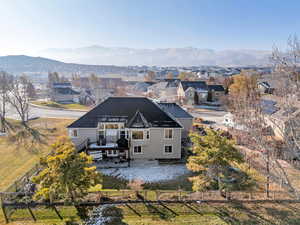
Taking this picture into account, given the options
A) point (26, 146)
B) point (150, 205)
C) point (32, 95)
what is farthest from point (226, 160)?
point (32, 95)

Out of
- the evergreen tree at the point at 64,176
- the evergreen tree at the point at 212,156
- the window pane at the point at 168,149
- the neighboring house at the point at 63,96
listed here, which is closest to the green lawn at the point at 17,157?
the evergreen tree at the point at 64,176

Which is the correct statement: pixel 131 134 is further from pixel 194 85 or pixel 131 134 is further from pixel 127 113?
pixel 194 85

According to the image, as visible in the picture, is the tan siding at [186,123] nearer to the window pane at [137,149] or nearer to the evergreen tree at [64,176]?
the window pane at [137,149]

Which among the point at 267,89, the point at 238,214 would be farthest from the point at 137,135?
the point at 267,89

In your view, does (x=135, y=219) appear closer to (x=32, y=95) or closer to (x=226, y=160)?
(x=226, y=160)

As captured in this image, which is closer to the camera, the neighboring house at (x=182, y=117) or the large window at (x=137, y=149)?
the large window at (x=137, y=149)

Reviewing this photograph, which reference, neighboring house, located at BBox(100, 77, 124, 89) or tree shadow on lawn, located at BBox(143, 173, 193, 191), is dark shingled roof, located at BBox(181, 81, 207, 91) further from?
tree shadow on lawn, located at BBox(143, 173, 193, 191)
